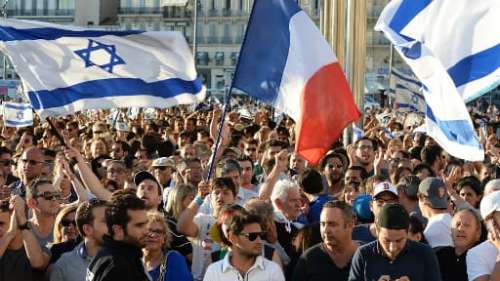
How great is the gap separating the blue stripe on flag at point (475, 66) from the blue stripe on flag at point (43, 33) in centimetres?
259

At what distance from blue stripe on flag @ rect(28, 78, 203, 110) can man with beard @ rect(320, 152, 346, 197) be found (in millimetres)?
1248

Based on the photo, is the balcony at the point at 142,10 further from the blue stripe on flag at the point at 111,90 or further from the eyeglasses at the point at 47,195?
the eyeglasses at the point at 47,195

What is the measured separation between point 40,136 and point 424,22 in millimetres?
7927

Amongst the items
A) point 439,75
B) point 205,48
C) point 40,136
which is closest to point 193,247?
point 439,75

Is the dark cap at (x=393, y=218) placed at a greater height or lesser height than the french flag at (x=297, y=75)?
lesser

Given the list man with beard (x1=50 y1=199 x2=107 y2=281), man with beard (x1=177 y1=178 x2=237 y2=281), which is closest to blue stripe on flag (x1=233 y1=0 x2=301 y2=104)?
man with beard (x1=177 y1=178 x2=237 y2=281)

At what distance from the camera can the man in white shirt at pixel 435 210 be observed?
25.7 feet

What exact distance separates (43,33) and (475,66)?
11.2ft

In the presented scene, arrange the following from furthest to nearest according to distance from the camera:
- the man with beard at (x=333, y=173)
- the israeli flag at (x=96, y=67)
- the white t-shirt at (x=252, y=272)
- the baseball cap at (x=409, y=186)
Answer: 1. the man with beard at (x=333, y=173)
2. the israeli flag at (x=96, y=67)
3. the baseball cap at (x=409, y=186)
4. the white t-shirt at (x=252, y=272)

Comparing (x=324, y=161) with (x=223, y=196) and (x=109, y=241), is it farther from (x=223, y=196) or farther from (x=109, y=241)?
(x=109, y=241)

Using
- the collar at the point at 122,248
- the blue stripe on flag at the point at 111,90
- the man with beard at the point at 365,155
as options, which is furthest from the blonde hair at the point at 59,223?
the man with beard at the point at 365,155

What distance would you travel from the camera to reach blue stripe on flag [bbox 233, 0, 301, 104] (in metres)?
8.59

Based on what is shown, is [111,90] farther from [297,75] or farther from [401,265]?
[401,265]

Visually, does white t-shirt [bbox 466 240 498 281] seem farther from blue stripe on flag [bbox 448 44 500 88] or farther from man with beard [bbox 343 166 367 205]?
blue stripe on flag [bbox 448 44 500 88]
